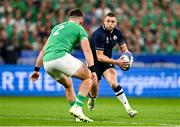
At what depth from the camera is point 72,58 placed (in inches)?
518

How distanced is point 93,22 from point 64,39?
46.6 ft

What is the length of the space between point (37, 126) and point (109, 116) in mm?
3520

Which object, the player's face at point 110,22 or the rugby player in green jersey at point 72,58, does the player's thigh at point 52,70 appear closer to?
the rugby player in green jersey at point 72,58

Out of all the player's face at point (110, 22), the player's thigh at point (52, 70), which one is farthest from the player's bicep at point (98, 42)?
the player's thigh at point (52, 70)

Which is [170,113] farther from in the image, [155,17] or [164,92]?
[155,17]

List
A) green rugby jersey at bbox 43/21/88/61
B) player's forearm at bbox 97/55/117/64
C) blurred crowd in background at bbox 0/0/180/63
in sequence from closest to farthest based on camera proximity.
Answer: green rugby jersey at bbox 43/21/88/61
player's forearm at bbox 97/55/117/64
blurred crowd in background at bbox 0/0/180/63

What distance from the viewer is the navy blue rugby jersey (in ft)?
53.3

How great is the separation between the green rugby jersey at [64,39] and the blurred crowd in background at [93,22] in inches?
485

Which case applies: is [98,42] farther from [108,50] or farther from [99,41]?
[108,50]

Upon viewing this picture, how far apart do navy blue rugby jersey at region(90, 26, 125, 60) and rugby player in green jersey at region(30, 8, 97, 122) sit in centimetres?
286

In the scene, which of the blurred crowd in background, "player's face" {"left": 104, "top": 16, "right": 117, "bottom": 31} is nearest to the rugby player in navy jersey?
"player's face" {"left": 104, "top": 16, "right": 117, "bottom": 31}

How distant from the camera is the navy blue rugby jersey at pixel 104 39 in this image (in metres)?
→ 16.2

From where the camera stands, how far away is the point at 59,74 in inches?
533

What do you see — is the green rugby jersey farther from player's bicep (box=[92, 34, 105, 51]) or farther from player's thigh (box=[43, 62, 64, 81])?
player's bicep (box=[92, 34, 105, 51])
